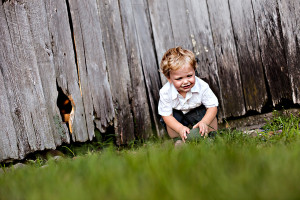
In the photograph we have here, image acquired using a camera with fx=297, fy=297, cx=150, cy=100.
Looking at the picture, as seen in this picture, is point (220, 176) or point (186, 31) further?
point (186, 31)

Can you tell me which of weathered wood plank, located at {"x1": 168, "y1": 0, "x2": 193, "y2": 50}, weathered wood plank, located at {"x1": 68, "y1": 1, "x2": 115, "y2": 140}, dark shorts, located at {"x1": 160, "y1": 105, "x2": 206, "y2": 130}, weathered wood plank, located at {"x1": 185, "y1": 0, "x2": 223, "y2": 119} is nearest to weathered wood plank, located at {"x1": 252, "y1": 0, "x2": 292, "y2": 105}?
weathered wood plank, located at {"x1": 185, "y1": 0, "x2": 223, "y2": 119}

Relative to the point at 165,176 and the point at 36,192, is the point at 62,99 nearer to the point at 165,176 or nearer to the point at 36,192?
the point at 36,192

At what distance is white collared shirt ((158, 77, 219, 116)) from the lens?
10.3ft

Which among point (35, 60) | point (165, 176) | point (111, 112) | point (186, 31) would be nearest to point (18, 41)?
point (35, 60)

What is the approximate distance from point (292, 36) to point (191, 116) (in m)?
1.46

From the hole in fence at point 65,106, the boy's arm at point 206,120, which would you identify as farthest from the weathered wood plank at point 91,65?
the boy's arm at point 206,120

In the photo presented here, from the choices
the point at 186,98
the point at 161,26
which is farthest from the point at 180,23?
the point at 186,98

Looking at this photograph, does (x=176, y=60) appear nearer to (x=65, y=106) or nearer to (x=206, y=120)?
(x=206, y=120)

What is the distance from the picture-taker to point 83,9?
3211 mm

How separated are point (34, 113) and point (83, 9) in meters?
1.24

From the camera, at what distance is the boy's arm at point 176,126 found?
2.93 meters

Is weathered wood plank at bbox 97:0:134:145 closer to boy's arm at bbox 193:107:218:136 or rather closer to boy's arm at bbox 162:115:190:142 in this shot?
boy's arm at bbox 162:115:190:142

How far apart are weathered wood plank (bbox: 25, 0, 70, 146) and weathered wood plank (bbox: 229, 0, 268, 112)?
2.07 metres

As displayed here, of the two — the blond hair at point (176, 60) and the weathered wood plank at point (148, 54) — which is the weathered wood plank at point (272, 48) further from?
the weathered wood plank at point (148, 54)
